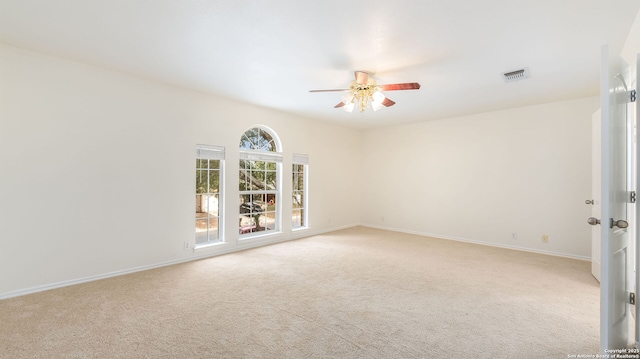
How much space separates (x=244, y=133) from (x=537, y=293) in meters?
4.63

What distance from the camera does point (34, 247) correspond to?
9.65ft

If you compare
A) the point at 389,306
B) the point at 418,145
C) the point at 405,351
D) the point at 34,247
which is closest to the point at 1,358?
the point at 34,247

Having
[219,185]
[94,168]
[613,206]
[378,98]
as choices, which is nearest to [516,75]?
[378,98]

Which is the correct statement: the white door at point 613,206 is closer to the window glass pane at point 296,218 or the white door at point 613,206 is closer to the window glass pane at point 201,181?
the window glass pane at point 201,181

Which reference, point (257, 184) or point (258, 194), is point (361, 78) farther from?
point (258, 194)

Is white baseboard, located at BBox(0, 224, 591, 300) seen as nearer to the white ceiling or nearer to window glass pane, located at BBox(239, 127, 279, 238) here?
window glass pane, located at BBox(239, 127, 279, 238)

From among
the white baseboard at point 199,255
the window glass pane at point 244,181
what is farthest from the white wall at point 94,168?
the window glass pane at point 244,181

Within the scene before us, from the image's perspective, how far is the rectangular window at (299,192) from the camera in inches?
232

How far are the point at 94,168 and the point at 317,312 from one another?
307 centimetres

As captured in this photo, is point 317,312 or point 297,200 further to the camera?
point 297,200

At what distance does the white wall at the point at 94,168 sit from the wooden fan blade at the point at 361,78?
2.37 m

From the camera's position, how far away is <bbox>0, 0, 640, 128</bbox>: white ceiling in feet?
6.98

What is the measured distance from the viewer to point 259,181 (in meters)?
5.23

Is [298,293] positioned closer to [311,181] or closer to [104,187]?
[104,187]
